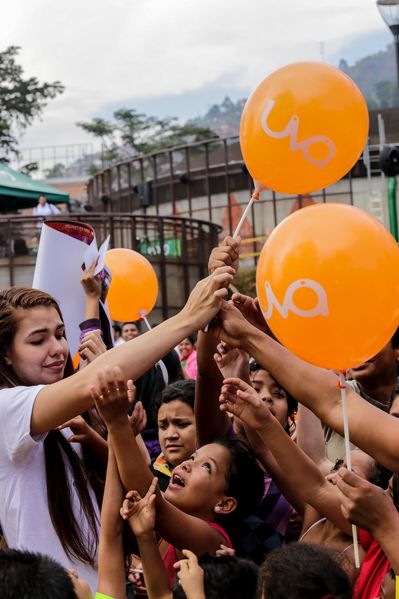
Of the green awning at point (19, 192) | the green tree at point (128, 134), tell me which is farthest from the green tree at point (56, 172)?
the green awning at point (19, 192)

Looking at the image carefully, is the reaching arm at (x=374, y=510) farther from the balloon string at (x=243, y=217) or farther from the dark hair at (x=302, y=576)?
the balloon string at (x=243, y=217)

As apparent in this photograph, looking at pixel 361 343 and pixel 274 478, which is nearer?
pixel 361 343

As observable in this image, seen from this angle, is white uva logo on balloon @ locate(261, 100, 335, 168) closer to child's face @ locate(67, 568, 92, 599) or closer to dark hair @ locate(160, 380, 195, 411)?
dark hair @ locate(160, 380, 195, 411)

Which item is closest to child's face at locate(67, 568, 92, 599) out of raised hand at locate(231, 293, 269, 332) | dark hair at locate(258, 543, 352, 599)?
dark hair at locate(258, 543, 352, 599)

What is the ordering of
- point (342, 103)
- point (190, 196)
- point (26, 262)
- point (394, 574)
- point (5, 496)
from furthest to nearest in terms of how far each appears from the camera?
point (190, 196)
point (26, 262)
point (342, 103)
point (5, 496)
point (394, 574)

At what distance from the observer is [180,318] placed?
8.61 feet

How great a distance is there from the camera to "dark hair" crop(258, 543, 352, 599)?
84.5 inches

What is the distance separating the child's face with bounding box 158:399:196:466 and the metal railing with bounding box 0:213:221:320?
364 inches

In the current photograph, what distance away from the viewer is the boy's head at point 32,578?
1.78 m

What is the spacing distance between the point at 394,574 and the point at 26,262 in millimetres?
11177

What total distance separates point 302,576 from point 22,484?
0.80 metres

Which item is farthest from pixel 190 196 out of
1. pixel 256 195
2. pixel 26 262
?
pixel 256 195

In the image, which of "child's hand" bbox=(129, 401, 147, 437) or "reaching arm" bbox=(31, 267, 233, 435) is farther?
"child's hand" bbox=(129, 401, 147, 437)

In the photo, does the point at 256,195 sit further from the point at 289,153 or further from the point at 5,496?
the point at 5,496
